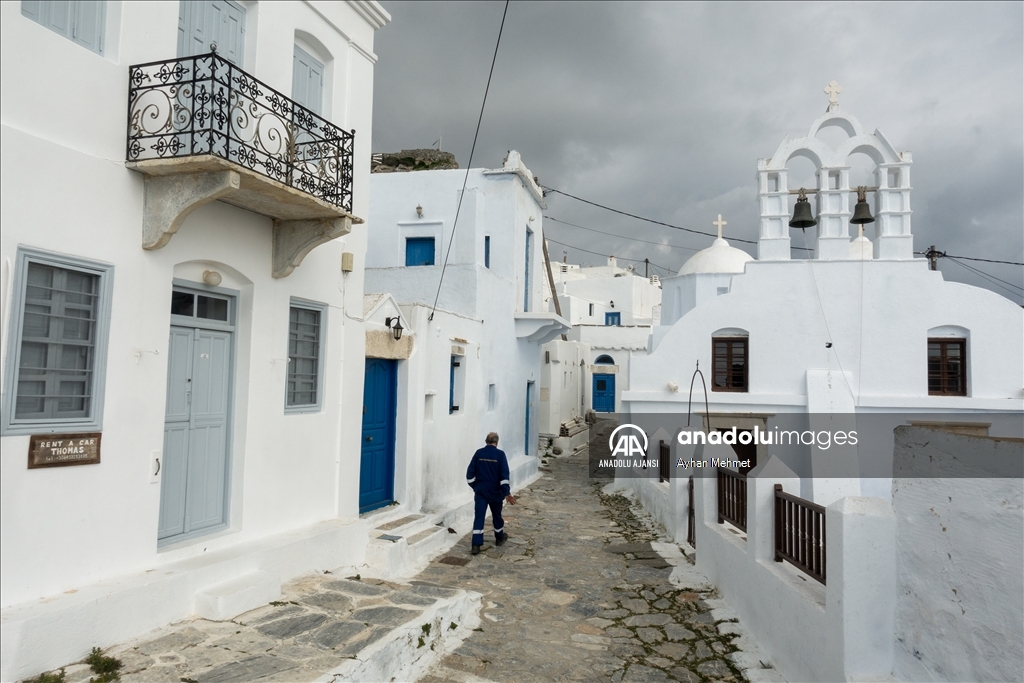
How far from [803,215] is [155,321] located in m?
13.2

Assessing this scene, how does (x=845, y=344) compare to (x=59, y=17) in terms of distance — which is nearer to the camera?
(x=59, y=17)

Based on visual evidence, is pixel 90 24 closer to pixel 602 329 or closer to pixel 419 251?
pixel 419 251

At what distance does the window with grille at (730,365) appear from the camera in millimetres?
14562

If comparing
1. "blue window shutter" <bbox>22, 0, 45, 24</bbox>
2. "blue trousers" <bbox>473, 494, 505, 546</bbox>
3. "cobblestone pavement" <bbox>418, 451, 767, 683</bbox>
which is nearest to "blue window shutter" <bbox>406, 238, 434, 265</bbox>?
"cobblestone pavement" <bbox>418, 451, 767, 683</bbox>

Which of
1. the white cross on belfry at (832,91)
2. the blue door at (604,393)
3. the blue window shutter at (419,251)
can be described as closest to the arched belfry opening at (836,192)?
the white cross on belfry at (832,91)

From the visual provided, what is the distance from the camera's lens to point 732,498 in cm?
723

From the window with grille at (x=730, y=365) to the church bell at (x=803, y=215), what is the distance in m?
2.79

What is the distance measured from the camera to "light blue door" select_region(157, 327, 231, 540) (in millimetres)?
5211

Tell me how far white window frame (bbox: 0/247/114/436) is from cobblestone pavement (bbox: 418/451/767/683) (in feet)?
10.3

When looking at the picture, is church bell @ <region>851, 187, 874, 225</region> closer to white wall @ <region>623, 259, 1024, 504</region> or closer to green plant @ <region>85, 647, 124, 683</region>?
white wall @ <region>623, 259, 1024, 504</region>

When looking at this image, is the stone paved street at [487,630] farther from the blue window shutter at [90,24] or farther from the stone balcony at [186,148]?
the blue window shutter at [90,24]

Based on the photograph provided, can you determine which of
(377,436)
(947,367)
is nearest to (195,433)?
(377,436)

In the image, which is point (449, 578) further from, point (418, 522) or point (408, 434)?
point (408, 434)

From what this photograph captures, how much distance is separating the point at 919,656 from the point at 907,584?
1.31ft
